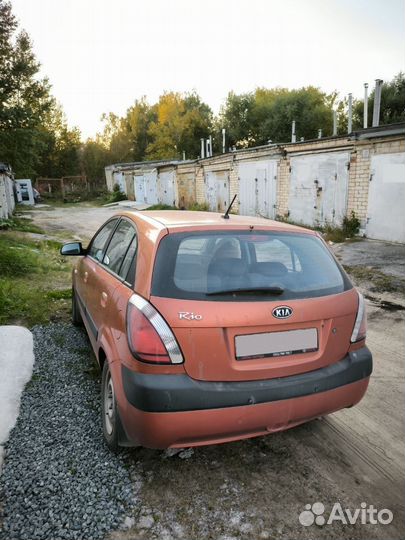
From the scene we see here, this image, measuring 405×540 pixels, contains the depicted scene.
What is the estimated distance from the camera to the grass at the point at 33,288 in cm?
521

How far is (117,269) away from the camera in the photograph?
2.89m

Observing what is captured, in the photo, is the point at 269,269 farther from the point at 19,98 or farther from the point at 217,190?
the point at 19,98

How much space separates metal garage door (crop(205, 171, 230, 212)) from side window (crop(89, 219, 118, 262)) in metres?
16.7

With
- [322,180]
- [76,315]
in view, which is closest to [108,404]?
[76,315]

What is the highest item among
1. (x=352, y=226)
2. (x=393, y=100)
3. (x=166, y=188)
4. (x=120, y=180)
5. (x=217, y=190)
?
(x=393, y=100)

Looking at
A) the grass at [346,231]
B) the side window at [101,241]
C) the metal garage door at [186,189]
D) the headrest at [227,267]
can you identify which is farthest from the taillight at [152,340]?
the metal garage door at [186,189]

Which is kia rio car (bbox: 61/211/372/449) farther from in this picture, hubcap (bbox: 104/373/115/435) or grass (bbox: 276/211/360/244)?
grass (bbox: 276/211/360/244)

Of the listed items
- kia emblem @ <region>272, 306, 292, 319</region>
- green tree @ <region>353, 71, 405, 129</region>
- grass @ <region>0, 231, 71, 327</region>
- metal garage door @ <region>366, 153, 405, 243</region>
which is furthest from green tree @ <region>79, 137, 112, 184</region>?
kia emblem @ <region>272, 306, 292, 319</region>

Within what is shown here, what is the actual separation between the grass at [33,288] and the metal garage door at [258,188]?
9958 millimetres

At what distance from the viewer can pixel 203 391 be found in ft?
6.77

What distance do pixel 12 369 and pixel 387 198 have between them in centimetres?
1069

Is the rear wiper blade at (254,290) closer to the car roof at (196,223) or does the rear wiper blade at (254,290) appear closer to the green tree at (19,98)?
the car roof at (196,223)

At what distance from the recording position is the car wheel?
2.41 m

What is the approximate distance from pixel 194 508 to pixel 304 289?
142 centimetres
